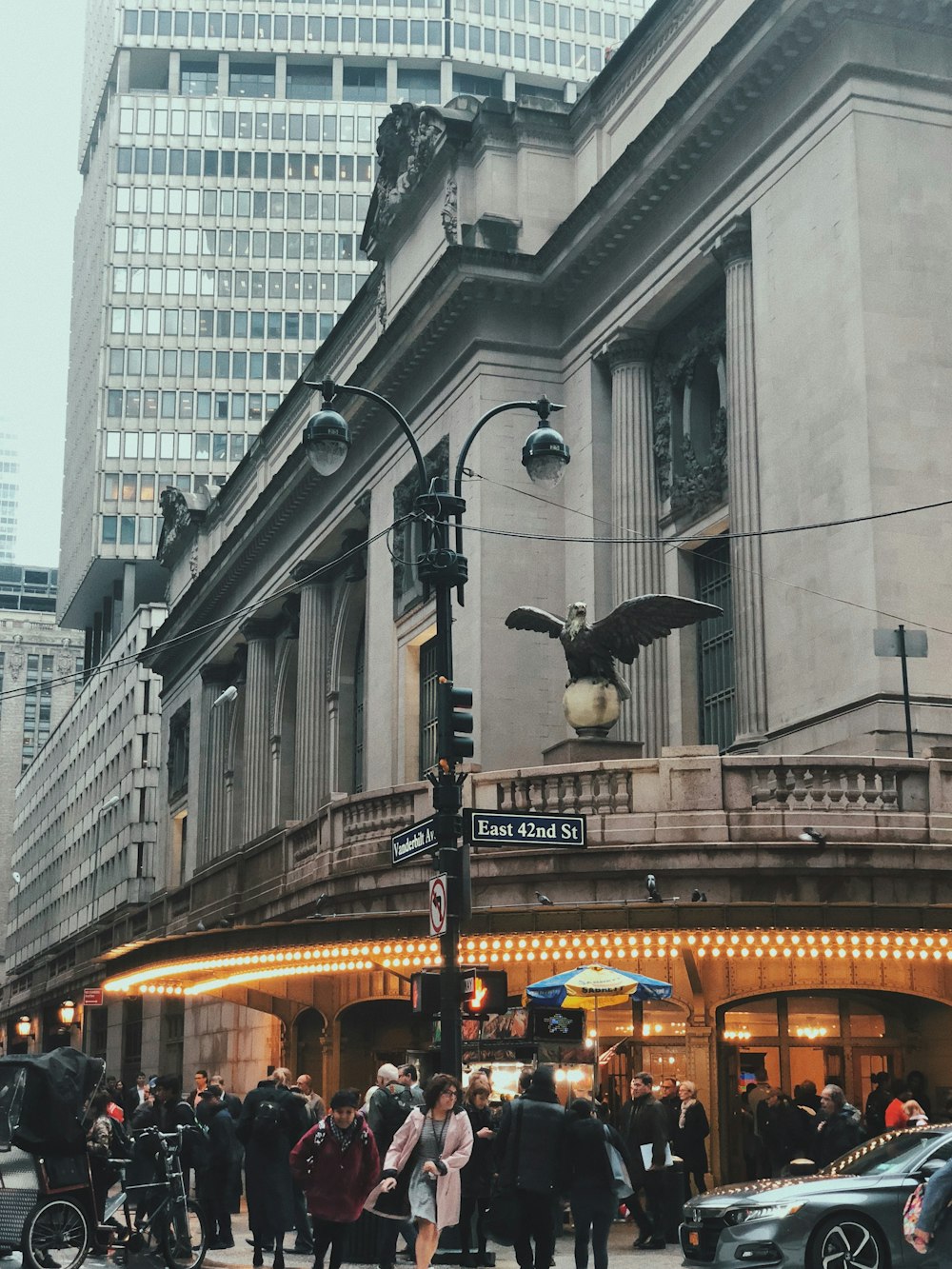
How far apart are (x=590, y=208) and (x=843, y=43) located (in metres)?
7.43

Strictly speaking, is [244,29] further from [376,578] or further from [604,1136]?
[604,1136]

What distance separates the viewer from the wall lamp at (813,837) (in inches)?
828

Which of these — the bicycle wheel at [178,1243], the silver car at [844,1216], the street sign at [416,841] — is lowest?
the bicycle wheel at [178,1243]

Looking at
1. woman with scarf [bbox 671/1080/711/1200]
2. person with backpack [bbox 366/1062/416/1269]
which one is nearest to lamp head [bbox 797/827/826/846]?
woman with scarf [bbox 671/1080/711/1200]

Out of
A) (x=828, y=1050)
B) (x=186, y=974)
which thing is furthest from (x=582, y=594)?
(x=828, y=1050)

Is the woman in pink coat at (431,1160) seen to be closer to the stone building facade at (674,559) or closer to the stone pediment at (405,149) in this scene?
the stone building facade at (674,559)

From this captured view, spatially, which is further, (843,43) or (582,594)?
(582,594)

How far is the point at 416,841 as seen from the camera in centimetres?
1783

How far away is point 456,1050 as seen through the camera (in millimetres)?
16141

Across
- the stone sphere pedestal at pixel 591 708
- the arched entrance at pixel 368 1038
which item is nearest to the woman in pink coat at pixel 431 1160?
the stone sphere pedestal at pixel 591 708

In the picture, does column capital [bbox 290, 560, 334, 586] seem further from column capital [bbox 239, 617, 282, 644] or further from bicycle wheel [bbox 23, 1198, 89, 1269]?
bicycle wheel [bbox 23, 1198, 89, 1269]

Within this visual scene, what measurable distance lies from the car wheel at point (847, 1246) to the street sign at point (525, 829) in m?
4.95

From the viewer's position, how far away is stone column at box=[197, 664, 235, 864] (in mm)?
58594

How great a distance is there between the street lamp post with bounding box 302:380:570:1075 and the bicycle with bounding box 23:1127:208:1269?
267 cm
